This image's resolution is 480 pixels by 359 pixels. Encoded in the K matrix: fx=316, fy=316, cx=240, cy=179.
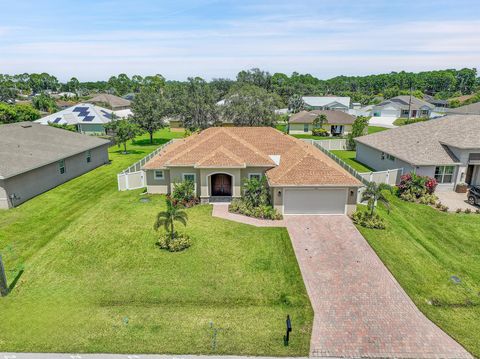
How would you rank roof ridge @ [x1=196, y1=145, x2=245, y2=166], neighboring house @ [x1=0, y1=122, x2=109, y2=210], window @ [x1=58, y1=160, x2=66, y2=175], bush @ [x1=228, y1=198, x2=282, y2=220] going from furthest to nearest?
window @ [x1=58, y1=160, x2=66, y2=175] < roof ridge @ [x1=196, y1=145, x2=245, y2=166] < neighboring house @ [x1=0, y1=122, x2=109, y2=210] < bush @ [x1=228, y1=198, x2=282, y2=220]

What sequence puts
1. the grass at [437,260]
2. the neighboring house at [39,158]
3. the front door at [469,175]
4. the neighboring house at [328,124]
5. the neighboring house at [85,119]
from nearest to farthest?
the grass at [437,260] → the neighboring house at [39,158] → the front door at [469,175] → the neighboring house at [85,119] → the neighboring house at [328,124]

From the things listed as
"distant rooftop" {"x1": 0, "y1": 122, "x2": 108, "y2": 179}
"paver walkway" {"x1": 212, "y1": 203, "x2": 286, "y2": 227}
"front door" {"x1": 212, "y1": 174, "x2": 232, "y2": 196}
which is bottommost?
"paver walkway" {"x1": 212, "y1": 203, "x2": 286, "y2": 227}

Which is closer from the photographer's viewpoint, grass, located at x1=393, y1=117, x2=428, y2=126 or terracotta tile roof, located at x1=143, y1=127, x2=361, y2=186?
terracotta tile roof, located at x1=143, y1=127, x2=361, y2=186

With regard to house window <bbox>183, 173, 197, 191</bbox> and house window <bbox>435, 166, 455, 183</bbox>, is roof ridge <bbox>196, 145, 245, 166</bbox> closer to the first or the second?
house window <bbox>183, 173, 197, 191</bbox>

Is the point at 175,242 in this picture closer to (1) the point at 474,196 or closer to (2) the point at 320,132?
(1) the point at 474,196

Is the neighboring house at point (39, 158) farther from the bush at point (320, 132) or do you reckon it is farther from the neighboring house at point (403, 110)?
the neighboring house at point (403, 110)

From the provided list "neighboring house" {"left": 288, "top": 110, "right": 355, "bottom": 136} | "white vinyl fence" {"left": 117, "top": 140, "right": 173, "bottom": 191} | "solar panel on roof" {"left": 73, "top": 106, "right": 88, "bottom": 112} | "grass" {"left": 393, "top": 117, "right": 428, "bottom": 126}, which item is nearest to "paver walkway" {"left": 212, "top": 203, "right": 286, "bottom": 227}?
"white vinyl fence" {"left": 117, "top": 140, "right": 173, "bottom": 191}

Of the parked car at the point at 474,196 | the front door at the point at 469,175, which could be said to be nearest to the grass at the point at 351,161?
the front door at the point at 469,175
